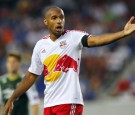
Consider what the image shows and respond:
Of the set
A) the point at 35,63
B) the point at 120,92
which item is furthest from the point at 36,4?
the point at 35,63

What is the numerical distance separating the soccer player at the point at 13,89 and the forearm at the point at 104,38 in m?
2.71

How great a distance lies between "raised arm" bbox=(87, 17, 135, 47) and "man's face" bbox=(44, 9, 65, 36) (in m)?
0.40

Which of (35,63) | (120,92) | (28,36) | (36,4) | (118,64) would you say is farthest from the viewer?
(36,4)

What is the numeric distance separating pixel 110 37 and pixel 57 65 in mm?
903

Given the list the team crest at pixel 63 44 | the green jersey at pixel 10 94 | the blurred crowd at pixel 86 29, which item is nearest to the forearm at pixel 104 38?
the team crest at pixel 63 44

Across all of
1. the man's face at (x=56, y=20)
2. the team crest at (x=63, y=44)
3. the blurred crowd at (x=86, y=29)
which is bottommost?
the team crest at (x=63, y=44)

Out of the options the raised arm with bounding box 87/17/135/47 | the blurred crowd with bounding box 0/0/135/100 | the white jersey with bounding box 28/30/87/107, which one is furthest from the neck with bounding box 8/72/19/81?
the blurred crowd with bounding box 0/0/135/100

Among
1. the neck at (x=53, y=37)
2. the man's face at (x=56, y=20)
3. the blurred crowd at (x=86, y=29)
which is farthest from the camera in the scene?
the blurred crowd at (x=86, y=29)

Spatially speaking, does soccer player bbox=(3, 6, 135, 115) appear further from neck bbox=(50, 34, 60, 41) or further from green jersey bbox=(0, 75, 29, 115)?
green jersey bbox=(0, 75, 29, 115)

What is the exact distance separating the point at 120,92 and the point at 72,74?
7734 mm

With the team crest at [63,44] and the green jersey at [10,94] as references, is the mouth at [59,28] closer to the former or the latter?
the team crest at [63,44]

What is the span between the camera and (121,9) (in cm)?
1700

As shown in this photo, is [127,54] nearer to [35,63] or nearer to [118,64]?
[118,64]

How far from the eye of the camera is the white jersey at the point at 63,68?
646cm
